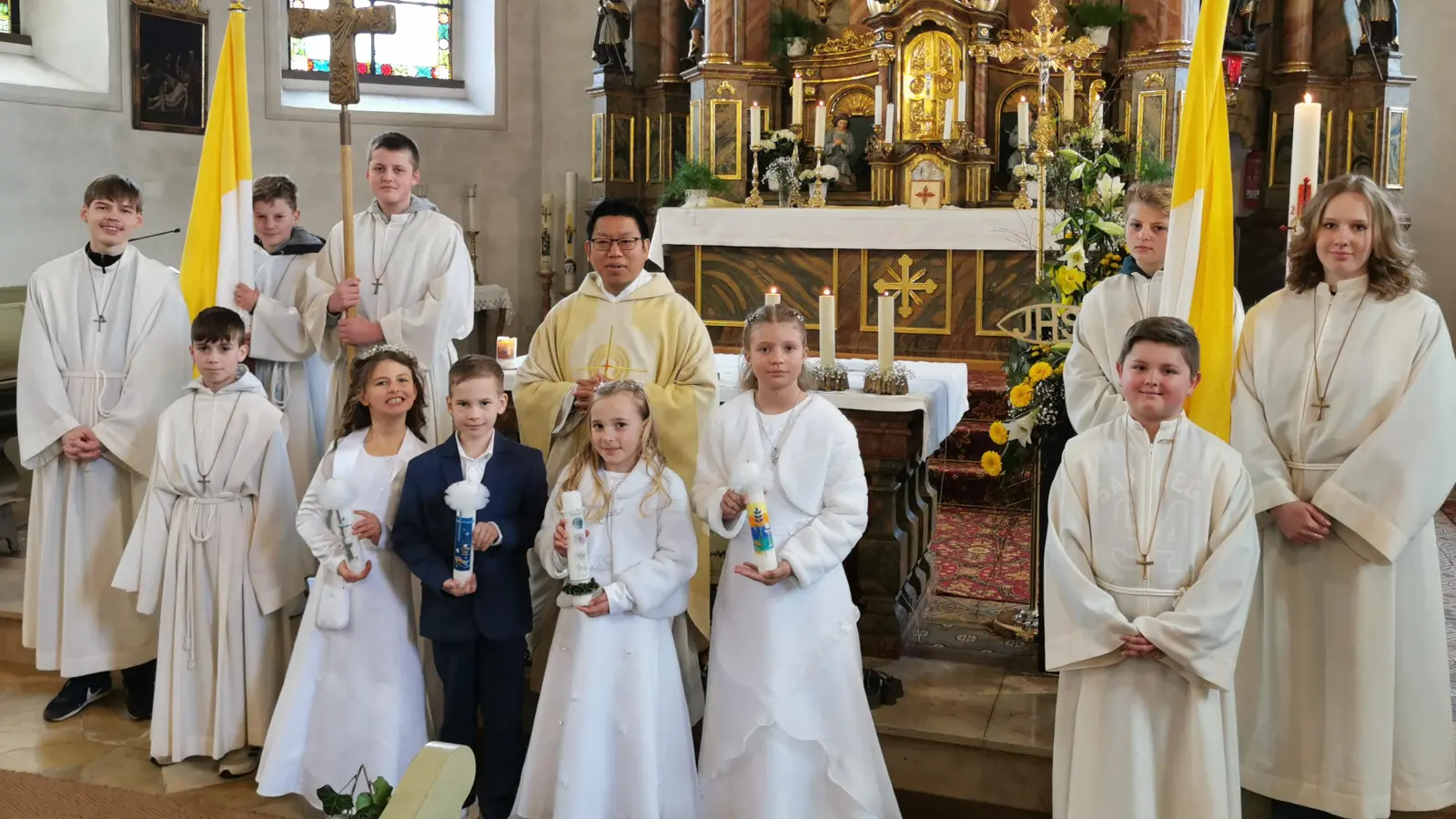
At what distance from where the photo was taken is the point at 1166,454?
2.98 metres

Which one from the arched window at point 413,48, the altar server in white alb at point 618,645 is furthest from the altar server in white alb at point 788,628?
the arched window at point 413,48

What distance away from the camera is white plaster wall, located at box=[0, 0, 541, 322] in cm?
903

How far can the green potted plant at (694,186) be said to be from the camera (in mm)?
10211

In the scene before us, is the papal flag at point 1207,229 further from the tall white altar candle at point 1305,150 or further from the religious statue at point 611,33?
the religious statue at point 611,33

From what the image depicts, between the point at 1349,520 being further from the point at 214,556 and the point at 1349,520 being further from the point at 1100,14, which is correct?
the point at 1100,14

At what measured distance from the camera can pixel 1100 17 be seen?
9820 millimetres

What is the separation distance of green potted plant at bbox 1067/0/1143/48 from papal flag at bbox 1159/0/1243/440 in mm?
6970

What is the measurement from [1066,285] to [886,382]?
0.76 meters

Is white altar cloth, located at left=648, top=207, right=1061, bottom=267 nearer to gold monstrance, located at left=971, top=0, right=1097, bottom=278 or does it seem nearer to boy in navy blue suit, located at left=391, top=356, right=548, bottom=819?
gold monstrance, located at left=971, top=0, right=1097, bottom=278

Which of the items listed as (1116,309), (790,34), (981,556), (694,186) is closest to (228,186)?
(1116,309)

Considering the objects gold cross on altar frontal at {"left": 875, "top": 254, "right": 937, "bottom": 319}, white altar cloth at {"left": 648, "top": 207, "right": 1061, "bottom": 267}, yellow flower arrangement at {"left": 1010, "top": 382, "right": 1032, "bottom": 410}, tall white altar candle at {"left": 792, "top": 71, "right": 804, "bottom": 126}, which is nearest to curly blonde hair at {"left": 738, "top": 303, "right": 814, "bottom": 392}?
yellow flower arrangement at {"left": 1010, "top": 382, "right": 1032, "bottom": 410}

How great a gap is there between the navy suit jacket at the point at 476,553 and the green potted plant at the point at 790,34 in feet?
26.1

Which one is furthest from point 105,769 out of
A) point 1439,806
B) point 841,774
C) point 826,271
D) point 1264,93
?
point 1264,93

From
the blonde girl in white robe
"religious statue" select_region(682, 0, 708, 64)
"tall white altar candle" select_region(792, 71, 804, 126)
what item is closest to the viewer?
the blonde girl in white robe
